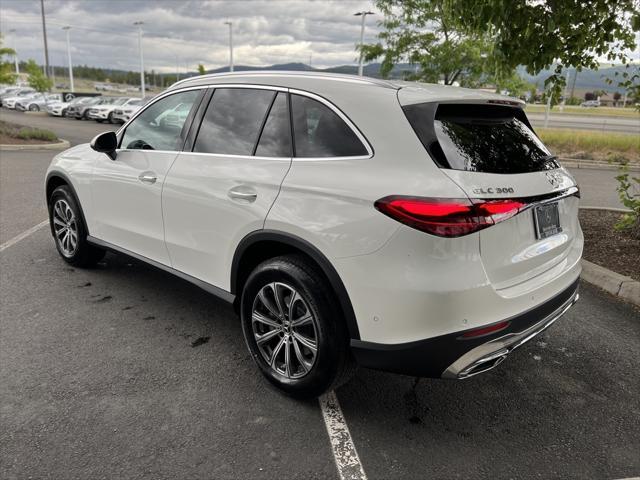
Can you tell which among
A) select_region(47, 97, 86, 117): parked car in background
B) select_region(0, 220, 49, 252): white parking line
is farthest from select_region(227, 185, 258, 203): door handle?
select_region(47, 97, 86, 117): parked car in background

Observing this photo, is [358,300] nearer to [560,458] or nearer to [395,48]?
[560,458]

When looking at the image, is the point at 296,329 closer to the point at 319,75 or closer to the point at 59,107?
the point at 319,75

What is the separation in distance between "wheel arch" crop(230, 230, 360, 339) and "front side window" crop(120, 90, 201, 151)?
42.9 inches

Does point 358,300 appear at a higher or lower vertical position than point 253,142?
lower

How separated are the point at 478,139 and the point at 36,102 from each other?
143 feet

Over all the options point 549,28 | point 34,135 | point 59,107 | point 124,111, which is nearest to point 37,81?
point 59,107

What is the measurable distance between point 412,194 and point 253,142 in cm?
125

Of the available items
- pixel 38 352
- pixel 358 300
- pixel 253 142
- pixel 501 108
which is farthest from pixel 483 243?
pixel 38 352

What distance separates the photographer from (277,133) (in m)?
3.06

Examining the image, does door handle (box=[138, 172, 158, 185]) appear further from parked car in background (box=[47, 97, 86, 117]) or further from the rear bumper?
parked car in background (box=[47, 97, 86, 117])

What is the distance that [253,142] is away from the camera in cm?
318

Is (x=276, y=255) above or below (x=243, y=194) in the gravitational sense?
below

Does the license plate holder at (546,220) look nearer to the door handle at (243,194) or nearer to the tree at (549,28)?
the door handle at (243,194)

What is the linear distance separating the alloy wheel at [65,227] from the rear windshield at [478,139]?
3.70 metres
